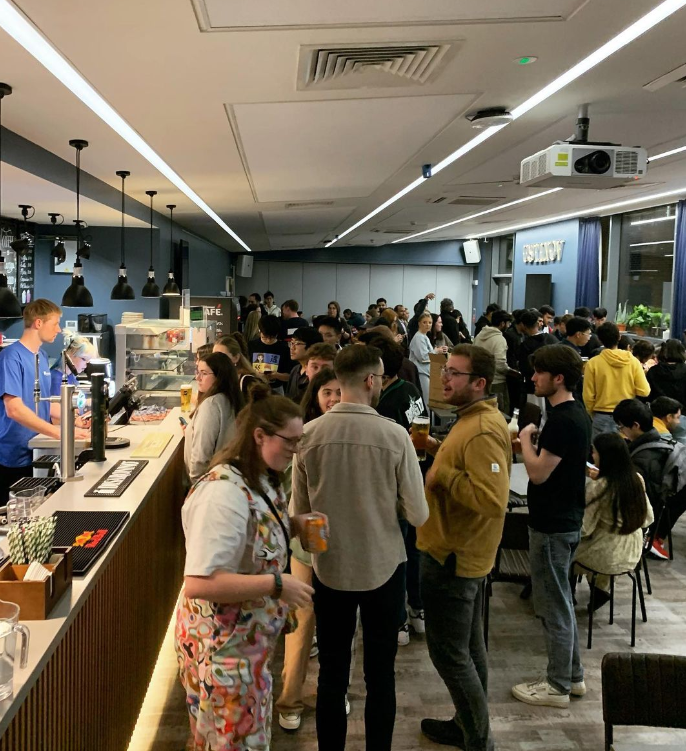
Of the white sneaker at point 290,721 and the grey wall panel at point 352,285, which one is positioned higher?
the grey wall panel at point 352,285

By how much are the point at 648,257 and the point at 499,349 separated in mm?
4644

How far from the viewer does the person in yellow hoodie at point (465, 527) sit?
2.57 metres

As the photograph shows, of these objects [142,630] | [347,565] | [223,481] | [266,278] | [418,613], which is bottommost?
[418,613]

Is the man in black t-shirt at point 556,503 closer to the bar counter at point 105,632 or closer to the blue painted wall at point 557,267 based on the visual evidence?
the bar counter at point 105,632

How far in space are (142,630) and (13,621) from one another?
56.7 inches

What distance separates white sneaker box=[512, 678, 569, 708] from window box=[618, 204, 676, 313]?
8127 millimetres

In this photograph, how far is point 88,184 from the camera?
21.4 feet

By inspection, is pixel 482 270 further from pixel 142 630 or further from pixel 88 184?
pixel 142 630

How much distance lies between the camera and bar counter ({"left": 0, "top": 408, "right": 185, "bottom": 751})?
5.41 ft

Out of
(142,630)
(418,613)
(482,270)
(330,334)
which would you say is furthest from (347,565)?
(482,270)

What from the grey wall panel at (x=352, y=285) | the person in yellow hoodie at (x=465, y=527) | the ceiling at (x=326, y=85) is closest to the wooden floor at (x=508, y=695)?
the person in yellow hoodie at (x=465, y=527)

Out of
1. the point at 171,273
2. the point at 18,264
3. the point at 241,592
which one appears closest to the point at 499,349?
the point at 171,273

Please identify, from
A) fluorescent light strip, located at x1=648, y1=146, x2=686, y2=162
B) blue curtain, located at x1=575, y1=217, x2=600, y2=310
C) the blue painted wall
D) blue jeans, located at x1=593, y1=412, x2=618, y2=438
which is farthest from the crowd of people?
the blue painted wall

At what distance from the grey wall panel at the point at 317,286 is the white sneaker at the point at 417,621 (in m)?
16.3
